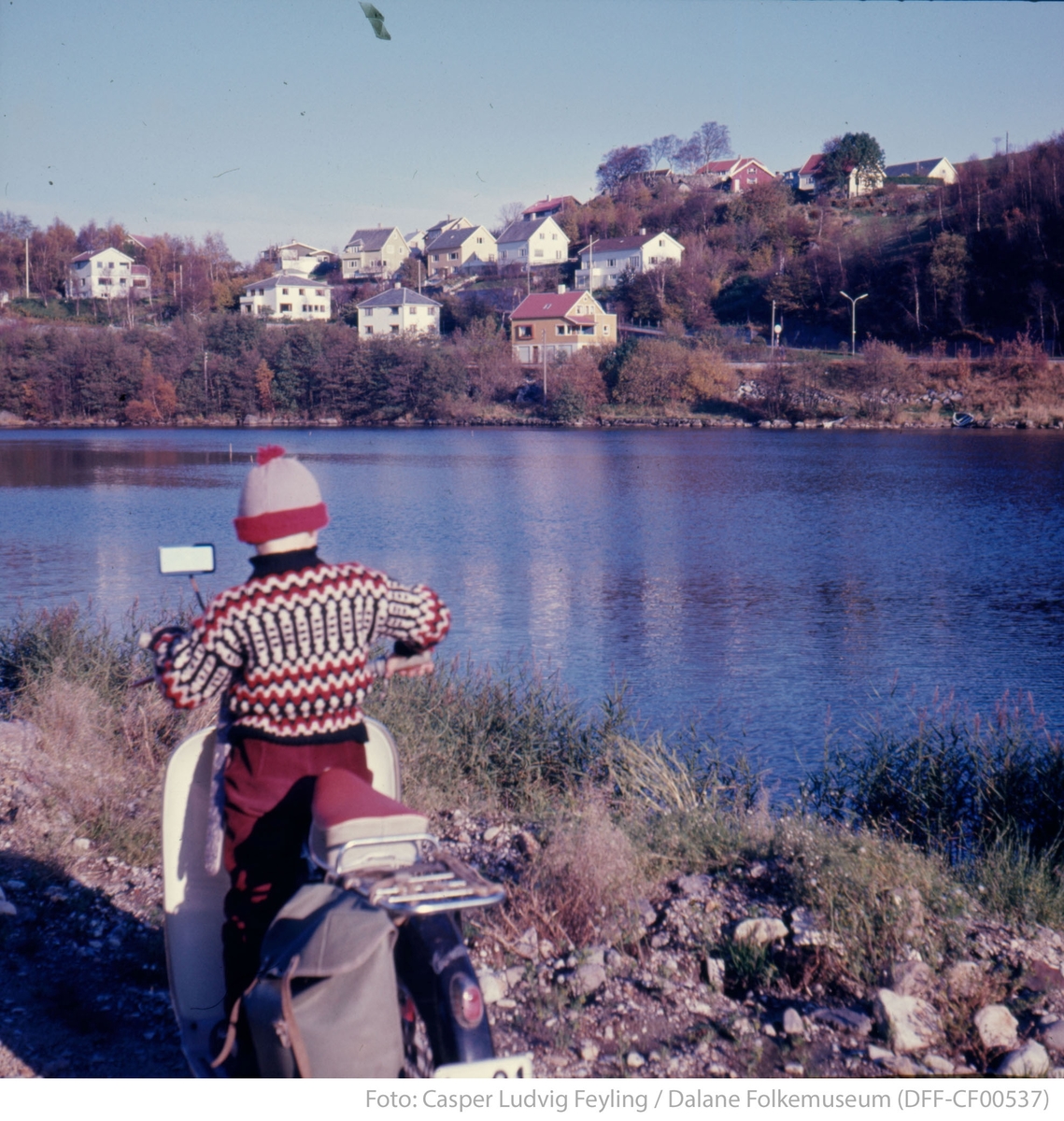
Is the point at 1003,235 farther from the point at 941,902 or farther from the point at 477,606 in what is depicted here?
the point at 941,902

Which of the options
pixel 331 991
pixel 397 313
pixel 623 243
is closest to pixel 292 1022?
pixel 331 991

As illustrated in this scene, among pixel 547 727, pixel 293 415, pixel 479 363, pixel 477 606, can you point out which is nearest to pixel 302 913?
pixel 547 727

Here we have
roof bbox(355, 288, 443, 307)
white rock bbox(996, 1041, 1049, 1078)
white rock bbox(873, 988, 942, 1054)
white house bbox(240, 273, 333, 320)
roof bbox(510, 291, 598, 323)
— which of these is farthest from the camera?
roof bbox(355, 288, 443, 307)

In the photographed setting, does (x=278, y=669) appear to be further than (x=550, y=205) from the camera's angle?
No

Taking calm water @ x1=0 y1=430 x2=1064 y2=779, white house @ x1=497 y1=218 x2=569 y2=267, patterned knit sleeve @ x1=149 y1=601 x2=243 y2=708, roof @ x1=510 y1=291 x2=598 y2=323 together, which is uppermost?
white house @ x1=497 y1=218 x2=569 y2=267

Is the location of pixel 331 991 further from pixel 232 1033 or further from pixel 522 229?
pixel 522 229

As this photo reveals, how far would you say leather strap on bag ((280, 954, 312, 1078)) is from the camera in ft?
7.97

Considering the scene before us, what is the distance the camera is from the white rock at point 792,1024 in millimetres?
3445

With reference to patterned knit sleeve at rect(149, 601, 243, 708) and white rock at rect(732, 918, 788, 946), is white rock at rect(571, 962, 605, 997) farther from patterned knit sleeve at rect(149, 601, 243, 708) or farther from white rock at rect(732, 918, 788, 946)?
patterned knit sleeve at rect(149, 601, 243, 708)

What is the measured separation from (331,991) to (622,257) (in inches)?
3890

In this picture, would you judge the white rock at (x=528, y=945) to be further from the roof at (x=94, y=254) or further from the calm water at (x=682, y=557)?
the roof at (x=94, y=254)

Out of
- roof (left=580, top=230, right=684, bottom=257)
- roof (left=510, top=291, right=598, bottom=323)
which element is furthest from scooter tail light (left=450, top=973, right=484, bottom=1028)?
roof (left=580, top=230, right=684, bottom=257)

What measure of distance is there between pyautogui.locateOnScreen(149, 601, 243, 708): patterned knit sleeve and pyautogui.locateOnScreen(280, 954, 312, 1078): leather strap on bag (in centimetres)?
66

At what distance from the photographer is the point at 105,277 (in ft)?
276
